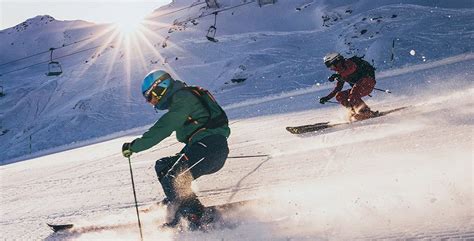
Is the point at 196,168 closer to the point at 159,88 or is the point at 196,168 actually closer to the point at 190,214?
the point at 190,214

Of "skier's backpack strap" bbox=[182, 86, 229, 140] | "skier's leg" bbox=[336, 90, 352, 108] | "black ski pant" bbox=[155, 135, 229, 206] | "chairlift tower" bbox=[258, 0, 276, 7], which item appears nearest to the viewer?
"black ski pant" bbox=[155, 135, 229, 206]

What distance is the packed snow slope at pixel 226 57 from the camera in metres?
26.8

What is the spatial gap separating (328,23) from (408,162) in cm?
3181

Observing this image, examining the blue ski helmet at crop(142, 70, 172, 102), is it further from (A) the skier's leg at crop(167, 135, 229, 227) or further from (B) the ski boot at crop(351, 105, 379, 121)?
(B) the ski boot at crop(351, 105, 379, 121)

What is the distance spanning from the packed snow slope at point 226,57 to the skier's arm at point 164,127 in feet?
57.5

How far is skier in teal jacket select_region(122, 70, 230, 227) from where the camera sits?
423 cm

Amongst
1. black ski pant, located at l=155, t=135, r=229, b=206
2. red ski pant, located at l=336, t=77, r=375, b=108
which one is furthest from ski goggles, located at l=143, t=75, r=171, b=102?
red ski pant, located at l=336, t=77, r=375, b=108

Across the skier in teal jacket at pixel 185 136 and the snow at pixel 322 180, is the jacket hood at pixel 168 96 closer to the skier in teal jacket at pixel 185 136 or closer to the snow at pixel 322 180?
the skier in teal jacket at pixel 185 136

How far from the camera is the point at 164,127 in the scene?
13.9ft

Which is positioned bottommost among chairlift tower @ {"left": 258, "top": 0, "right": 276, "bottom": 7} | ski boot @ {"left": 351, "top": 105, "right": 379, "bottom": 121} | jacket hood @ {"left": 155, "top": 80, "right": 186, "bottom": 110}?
ski boot @ {"left": 351, "top": 105, "right": 379, "bottom": 121}

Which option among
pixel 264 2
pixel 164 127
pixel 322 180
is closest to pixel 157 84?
pixel 164 127

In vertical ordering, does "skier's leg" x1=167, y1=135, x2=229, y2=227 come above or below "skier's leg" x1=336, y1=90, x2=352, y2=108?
above

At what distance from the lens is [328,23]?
34.7 meters

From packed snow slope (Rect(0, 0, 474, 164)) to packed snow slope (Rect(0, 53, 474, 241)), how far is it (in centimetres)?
1386
